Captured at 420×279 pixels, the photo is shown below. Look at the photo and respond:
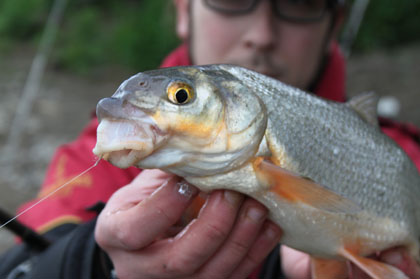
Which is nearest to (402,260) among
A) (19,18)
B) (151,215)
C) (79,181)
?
(151,215)

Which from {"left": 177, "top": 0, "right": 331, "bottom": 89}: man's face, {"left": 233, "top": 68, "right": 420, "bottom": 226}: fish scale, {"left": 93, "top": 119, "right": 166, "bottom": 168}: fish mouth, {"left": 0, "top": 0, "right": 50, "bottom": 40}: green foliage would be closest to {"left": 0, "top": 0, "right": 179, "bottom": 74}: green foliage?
{"left": 0, "top": 0, "right": 50, "bottom": 40}: green foliage

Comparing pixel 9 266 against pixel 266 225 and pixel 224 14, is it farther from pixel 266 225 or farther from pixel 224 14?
pixel 224 14

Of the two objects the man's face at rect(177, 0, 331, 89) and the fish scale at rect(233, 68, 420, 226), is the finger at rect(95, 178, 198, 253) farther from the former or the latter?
the man's face at rect(177, 0, 331, 89)

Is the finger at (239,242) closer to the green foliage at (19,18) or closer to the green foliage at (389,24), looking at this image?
the green foliage at (389,24)

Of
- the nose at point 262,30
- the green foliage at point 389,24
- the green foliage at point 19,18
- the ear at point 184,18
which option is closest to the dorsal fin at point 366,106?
the nose at point 262,30

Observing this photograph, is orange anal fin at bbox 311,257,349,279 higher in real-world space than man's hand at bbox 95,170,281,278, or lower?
lower

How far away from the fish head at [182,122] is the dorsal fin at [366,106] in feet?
1.18

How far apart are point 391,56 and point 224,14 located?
148 inches

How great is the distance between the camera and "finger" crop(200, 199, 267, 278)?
91cm

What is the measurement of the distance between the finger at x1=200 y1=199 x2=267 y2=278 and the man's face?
89 cm

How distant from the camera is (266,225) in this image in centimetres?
96

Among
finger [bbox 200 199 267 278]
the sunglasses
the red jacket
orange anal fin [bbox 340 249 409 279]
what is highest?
the sunglasses

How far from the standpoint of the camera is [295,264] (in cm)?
132

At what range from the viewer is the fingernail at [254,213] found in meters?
0.90
